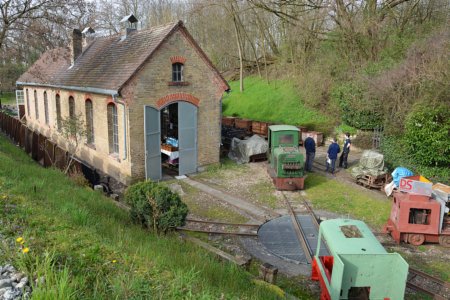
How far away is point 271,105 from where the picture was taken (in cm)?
3406

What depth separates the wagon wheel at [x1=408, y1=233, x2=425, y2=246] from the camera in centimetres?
1082

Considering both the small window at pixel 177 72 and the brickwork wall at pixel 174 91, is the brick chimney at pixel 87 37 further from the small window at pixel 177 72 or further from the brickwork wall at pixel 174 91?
the brickwork wall at pixel 174 91

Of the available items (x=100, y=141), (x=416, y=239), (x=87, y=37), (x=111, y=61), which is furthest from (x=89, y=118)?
(x=416, y=239)

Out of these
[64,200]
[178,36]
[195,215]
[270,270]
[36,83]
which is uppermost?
[178,36]

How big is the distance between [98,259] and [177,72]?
12639 mm

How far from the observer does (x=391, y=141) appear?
62.1ft

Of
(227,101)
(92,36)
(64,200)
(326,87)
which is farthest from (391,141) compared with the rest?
(227,101)

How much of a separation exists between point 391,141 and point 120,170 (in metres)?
14.0

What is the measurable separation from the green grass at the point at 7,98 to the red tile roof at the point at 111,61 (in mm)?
38232

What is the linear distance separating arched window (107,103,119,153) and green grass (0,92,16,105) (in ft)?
153

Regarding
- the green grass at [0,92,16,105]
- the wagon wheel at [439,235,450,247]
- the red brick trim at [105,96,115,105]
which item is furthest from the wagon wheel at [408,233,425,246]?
the green grass at [0,92,16,105]

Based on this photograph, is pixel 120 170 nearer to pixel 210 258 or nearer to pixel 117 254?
pixel 210 258

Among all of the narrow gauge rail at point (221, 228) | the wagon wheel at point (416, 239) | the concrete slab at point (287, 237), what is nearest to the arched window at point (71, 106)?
the narrow gauge rail at point (221, 228)

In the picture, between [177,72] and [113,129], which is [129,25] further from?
[113,129]
